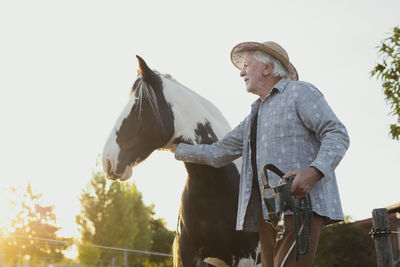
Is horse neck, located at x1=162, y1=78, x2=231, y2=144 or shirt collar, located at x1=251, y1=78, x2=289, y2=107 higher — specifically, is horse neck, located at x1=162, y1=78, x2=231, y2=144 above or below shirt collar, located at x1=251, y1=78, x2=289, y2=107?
above

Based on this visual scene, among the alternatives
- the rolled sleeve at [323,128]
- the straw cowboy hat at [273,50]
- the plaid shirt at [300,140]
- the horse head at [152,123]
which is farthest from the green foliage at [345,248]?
the rolled sleeve at [323,128]

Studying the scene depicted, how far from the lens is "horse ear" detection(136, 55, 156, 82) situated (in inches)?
119

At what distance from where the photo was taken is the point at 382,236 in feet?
13.5

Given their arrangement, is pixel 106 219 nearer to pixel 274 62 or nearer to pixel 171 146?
pixel 171 146

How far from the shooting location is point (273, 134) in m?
2.20

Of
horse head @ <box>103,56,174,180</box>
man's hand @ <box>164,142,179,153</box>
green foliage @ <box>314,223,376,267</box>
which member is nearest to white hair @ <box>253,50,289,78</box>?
horse head @ <box>103,56,174,180</box>

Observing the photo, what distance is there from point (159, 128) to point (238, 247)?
3.10 ft

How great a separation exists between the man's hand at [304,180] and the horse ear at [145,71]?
1.48m

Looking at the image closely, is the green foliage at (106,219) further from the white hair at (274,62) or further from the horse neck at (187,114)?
the white hair at (274,62)

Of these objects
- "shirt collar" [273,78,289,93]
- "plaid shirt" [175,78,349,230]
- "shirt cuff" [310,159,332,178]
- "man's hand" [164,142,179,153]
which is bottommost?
"shirt cuff" [310,159,332,178]

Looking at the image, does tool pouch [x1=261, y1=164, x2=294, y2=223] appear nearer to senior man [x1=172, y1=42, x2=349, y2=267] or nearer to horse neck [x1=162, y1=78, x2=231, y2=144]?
senior man [x1=172, y1=42, x2=349, y2=267]

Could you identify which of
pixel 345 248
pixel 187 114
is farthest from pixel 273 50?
pixel 345 248

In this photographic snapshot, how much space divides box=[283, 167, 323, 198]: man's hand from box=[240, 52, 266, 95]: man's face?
696 millimetres

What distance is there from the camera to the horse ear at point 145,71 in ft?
9.91
